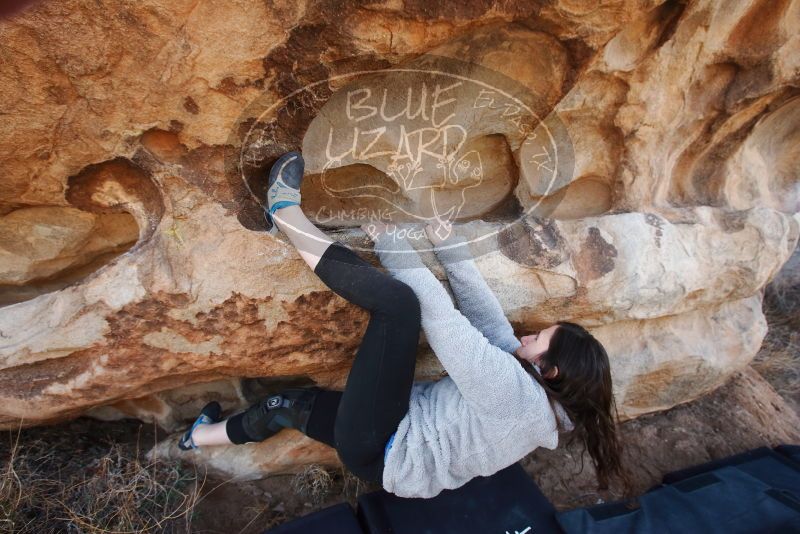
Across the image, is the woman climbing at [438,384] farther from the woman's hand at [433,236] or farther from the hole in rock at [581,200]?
the hole in rock at [581,200]

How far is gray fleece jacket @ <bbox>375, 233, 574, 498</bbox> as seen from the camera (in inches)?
46.9

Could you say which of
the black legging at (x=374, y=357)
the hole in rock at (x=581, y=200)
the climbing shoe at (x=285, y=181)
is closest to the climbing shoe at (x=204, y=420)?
the black legging at (x=374, y=357)

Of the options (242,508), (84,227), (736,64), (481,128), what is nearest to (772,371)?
(736,64)

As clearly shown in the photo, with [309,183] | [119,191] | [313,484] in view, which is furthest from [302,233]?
[313,484]

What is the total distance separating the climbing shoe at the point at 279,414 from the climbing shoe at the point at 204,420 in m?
0.19

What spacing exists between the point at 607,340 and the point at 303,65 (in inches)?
57.6

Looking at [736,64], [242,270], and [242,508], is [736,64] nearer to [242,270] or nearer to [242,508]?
[242,270]

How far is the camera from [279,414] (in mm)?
1539

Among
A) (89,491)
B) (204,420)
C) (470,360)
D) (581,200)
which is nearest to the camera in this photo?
(470,360)

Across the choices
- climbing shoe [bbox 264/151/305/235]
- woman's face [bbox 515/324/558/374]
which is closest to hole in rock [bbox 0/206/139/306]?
climbing shoe [bbox 264/151/305/235]

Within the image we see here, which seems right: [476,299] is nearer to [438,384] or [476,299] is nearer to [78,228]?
[438,384]

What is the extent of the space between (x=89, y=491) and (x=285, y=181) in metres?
1.19

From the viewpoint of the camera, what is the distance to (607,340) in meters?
1.84

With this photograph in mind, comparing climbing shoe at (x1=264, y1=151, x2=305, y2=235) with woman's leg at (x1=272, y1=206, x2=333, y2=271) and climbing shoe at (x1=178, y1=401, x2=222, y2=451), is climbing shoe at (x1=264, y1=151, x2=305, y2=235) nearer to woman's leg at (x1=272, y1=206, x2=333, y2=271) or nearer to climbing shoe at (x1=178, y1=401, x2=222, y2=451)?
woman's leg at (x1=272, y1=206, x2=333, y2=271)
